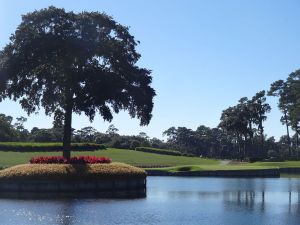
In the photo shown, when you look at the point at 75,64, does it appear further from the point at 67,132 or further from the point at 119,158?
the point at 119,158

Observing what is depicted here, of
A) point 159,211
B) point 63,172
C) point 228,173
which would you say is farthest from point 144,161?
point 159,211

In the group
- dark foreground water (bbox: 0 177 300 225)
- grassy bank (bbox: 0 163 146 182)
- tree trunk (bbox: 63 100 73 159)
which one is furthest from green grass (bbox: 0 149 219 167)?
dark foreground water (bbox: 0 177 300 225)

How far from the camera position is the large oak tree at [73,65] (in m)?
45.5

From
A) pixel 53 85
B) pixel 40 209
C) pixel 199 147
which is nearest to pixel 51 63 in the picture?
pixel 53 85

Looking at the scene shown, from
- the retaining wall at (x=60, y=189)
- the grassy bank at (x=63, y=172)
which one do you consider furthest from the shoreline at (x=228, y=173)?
the retaining wall at (x=60, y=189)

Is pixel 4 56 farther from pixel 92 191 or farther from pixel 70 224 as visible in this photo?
pixel 70 224

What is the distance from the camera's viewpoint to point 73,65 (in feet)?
153

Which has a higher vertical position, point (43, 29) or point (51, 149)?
point (43, 29)

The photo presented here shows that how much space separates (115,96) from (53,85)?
5.65 m

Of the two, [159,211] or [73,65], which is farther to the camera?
[73,65]

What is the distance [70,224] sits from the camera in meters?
23.2

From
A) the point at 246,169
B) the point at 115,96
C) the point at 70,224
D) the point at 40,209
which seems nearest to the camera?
the point at 70,224

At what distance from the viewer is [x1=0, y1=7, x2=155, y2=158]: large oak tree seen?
45.5 meters

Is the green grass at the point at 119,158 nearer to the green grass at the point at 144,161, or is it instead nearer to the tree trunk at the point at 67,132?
the green grass at the point at 144,161
